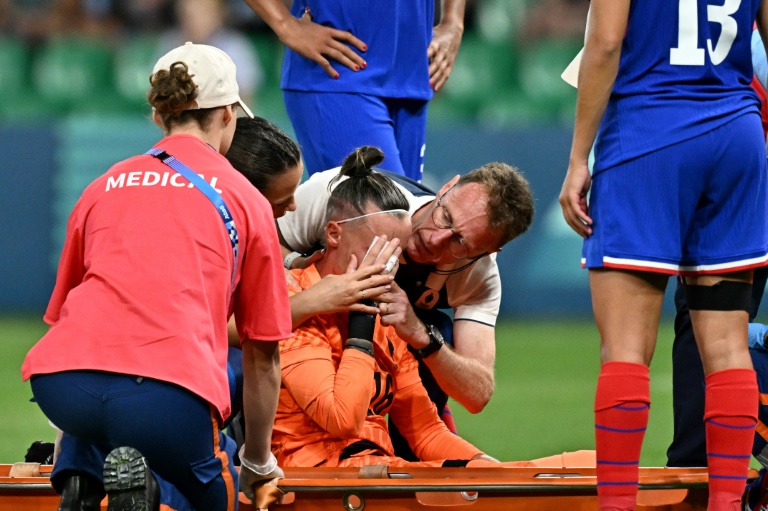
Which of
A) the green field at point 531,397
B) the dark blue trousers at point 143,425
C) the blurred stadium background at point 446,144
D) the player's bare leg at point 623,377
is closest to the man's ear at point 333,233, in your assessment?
the player's bare leg at point 623,377

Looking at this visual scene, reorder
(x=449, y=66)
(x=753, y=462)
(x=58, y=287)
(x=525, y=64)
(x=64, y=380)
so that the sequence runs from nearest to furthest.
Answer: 1. (x=64, y=380)
2. (x=58, y=287)
3. (x=449, y=66)
4. (x=753, y=462)
5. (x=525, y=64)

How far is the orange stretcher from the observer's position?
3211 millimetres

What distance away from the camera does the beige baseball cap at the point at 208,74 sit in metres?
2.92

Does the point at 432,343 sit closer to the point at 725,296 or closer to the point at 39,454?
the point at 725,296

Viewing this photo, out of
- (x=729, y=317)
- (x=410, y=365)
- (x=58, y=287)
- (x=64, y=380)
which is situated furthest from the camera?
(x=410, y=365)

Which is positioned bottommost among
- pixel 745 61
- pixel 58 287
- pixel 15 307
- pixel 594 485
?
pixel 15 307

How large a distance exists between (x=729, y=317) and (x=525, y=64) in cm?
765

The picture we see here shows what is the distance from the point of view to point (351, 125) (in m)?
4.39

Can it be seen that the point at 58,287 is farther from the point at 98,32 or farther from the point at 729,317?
the point at 98,32

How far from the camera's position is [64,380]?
265 cm

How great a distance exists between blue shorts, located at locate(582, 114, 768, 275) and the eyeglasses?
A: 89 centimetres

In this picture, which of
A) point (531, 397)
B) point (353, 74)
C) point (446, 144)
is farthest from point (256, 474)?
point (446, 144)

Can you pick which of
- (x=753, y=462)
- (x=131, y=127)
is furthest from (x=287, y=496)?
(x=131, y=127)

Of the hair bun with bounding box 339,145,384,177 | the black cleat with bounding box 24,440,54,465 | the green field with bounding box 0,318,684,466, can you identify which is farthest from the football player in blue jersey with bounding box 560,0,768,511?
the green field with bounding box 0,318,684,466
